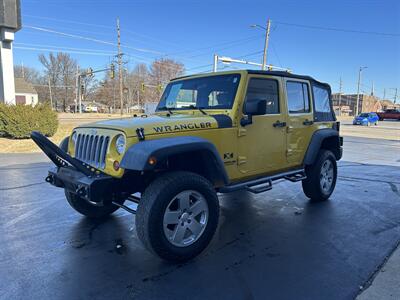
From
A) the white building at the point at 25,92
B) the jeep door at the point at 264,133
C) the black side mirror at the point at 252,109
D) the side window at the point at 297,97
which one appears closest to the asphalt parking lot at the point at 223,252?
the jeep door at the point at 264,133

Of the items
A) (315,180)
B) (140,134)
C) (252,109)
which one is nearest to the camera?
(140,134)

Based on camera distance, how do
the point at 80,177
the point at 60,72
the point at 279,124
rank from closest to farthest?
the point at 80,177 < the point at 279,124 < the point at 60,72

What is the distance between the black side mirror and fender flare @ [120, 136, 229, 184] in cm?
69

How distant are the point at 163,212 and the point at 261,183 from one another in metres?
1.76

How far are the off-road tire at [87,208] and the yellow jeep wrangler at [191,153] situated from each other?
0.05 ft

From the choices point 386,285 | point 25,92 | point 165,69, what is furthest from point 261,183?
point 25,92

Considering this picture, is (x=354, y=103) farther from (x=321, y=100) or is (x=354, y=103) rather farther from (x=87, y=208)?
(x=87, y=208)

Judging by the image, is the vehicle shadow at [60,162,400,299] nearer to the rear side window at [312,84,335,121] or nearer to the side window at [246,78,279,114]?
the rear side window at [312,84,335,121]

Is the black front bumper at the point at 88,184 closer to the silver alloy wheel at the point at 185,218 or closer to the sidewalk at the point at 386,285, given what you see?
the silver alloy wheel at the point at 185,218

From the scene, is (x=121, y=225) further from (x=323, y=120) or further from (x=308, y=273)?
(x=323, y=120)

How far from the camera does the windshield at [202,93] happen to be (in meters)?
4.26

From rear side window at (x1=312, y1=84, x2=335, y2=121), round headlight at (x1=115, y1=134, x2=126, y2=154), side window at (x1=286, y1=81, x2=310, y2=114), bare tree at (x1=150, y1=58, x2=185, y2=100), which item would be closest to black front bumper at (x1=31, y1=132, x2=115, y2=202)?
round headlight at (x1=115, y1=134, x2=126, y2=154)

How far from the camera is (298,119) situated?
5.10 meters

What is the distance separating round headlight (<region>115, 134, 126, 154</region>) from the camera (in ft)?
10.8
